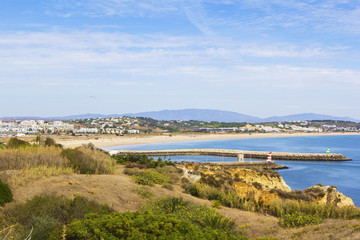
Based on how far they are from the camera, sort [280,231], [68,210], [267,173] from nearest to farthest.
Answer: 1. [68,210]
2. [280,231]
3. [267,173]

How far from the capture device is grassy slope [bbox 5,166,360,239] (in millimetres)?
7867

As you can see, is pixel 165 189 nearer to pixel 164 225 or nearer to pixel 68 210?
pixel 68 210

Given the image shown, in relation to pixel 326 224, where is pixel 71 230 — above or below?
above

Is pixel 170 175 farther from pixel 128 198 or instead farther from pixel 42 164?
pixel 42 164

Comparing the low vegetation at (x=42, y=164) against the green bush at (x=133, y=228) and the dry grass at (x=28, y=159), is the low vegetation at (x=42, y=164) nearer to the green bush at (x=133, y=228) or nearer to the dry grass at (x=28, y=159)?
the dry grass at (x=28, y=159)

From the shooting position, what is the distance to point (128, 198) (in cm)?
1055

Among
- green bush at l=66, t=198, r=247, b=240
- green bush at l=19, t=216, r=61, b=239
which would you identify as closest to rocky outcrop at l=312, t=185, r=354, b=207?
green bush at l=66, t=198, r=247, b=240

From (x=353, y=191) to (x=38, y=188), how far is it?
30.5m

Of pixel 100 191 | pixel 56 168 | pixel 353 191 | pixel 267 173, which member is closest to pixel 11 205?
pixel 100 191

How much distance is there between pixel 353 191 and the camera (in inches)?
1195

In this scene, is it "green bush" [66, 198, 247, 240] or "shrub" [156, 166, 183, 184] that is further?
"shrub" [156, 166, 183, 184]

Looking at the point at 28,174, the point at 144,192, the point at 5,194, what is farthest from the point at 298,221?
the point at 28,174

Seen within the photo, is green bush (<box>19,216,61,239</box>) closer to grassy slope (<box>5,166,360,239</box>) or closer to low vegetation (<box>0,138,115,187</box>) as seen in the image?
grassy slope (<box>5,166,360,239</box>)

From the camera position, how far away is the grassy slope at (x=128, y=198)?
787 cm
